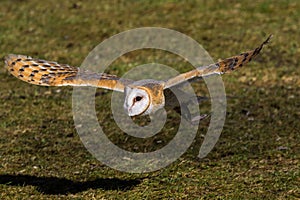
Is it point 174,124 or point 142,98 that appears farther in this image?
point 174,124

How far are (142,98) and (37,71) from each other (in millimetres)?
1664

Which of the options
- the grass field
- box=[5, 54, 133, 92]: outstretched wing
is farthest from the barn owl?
the grass field

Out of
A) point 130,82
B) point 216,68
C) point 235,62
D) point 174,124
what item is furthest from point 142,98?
point 174,124

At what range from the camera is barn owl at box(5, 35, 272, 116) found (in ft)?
29.3

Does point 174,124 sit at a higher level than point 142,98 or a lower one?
lower

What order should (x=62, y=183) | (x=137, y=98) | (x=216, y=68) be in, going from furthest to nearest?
1. (x=62, y=183)
2. (x=137, y=98)
3. (x=216, y=68)

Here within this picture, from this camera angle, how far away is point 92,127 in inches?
516

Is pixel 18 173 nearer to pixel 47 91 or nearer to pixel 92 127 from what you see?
pixel 92 127

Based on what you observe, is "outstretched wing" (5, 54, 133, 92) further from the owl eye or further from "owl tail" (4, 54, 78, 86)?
the owl eye

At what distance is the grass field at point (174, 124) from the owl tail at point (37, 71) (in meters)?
1.67

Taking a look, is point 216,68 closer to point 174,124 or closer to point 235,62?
point 235,62

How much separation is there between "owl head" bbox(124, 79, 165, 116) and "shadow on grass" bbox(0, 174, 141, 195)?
1515mm

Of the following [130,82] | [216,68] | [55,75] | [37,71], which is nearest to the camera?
[216,68]

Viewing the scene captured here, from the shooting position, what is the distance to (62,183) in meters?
10.5
